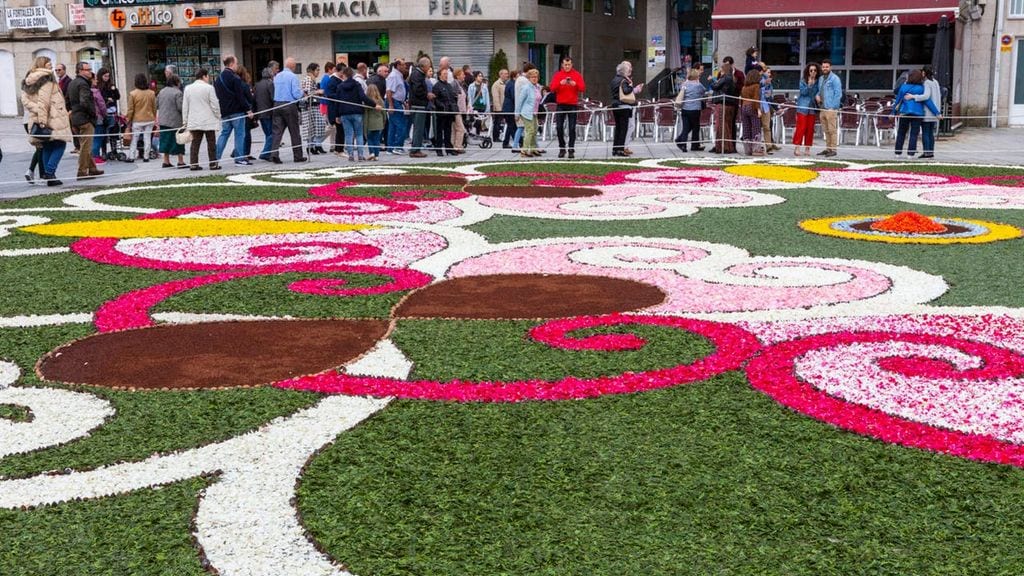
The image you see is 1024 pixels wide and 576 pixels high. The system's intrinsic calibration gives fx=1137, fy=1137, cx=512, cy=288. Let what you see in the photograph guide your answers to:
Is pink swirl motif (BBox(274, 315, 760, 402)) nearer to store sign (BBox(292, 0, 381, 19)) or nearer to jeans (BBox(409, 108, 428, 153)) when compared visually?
jeans (BBox(409, 108, 428, 153))

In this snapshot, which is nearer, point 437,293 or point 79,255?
point 437,293

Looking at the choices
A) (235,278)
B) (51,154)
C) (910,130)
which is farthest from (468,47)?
(235,278)

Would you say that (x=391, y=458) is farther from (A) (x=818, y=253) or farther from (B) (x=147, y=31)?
(B) (x=147, y=31)

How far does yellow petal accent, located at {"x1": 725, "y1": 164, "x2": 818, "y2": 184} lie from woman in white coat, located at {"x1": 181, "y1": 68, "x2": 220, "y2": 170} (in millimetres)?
7717

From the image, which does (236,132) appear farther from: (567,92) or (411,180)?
(567,92)

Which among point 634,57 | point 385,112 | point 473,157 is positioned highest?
point 634,57

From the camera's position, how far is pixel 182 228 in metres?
10.4

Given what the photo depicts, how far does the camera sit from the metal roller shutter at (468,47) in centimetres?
3716

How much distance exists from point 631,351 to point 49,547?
3019mm

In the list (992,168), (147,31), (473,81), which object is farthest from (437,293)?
(147,31)

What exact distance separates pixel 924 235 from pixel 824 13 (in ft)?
62.2

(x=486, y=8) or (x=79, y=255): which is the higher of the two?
(x=486, y=8)

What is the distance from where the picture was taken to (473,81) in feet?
79.6

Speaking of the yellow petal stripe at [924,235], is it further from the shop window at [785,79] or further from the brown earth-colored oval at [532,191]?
the shop window at [785,79]
